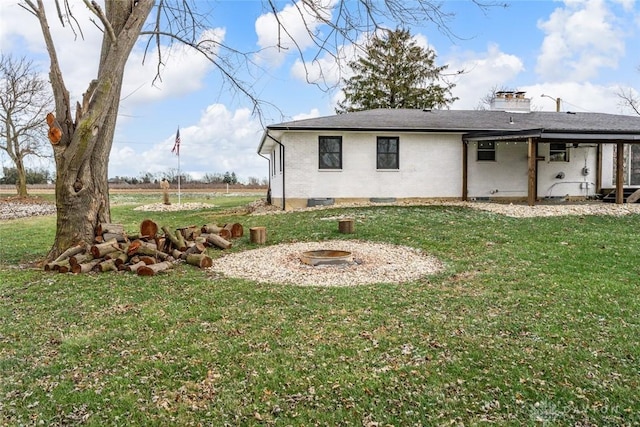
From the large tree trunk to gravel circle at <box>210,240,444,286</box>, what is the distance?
2.29 metres

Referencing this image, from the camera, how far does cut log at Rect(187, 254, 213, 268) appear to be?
7.24 metres

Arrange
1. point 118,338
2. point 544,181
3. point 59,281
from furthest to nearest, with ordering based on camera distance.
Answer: point 544,181 < point 59,281 < point 118,338

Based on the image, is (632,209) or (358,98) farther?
(358,98)

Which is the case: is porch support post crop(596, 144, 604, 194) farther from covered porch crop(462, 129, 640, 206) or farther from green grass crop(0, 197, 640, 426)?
green grass crop(0, 197, 640, 426)

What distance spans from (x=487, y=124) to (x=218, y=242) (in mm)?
12494

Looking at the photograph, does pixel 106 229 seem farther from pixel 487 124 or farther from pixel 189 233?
pixel 487 124

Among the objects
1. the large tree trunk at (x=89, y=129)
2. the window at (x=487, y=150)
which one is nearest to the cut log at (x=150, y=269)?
the large tree trunk at (x=89, y=129)

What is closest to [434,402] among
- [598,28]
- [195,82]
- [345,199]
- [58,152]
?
[58,152]

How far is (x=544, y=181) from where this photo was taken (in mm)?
17891

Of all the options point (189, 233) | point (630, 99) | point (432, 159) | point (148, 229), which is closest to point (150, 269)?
point (148, 229)

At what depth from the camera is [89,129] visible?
23.8ft

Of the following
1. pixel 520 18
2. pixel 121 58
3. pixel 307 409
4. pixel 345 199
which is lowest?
pixel 307 409

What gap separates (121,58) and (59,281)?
3.72 meters

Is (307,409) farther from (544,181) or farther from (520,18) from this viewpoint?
(544,181)
